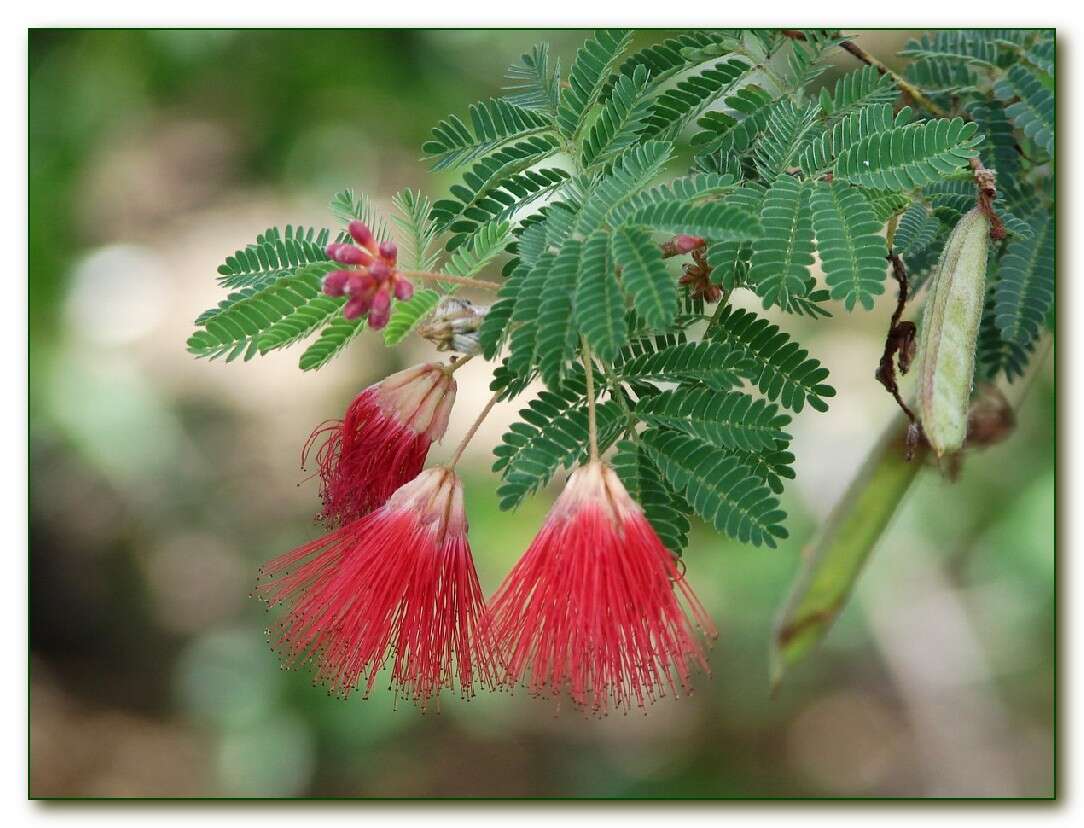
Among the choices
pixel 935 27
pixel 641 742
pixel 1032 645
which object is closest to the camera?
pixel 935 27

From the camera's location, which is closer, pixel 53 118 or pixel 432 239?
pixel 432 239

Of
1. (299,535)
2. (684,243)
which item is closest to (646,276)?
(684,243)

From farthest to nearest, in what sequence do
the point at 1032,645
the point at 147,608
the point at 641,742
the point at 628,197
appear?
the point at 147,608, the point at 641,742, the point at 1032,645, the point at 628,197

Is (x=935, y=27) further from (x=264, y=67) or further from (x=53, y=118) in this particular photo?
(x=53, y=118)

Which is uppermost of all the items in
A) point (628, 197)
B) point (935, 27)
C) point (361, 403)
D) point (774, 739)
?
point (935, 27)

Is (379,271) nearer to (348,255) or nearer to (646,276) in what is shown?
(348,255)

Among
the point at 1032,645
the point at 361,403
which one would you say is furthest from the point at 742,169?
the point at 1032,645

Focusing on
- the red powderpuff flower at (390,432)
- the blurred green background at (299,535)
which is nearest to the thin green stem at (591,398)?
the red powderpuff flower at (390,432)
